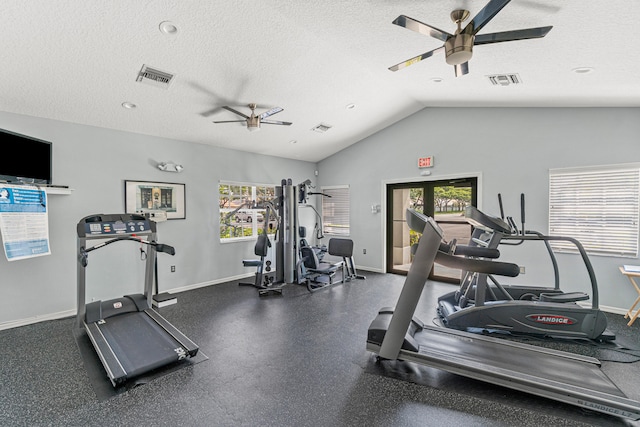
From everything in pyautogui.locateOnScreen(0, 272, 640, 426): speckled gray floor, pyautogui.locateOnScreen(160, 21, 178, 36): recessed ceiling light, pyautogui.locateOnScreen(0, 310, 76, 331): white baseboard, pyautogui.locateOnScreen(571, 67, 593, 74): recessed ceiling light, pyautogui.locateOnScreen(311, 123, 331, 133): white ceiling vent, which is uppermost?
pyautogui.locateOnScreen(160, 21, 178, 36): recessed ceiling light

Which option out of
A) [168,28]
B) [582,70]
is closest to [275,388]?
[168,28]

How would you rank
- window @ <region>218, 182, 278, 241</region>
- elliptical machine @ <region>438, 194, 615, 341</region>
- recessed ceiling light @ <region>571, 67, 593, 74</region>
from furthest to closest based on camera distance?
window @ <region>218, 182, 278, 241</region>
elliptical machine @ <region>438, 194, 615, 341</region>
recessed ceiling light @ <region>571, 67, 593, 74</region>

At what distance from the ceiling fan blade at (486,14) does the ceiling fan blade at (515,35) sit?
0.09 metres

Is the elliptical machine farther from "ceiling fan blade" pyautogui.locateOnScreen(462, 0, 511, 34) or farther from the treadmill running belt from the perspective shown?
the treadmill running belt

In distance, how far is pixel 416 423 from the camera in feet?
6.28

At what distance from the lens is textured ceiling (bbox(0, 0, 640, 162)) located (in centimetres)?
230

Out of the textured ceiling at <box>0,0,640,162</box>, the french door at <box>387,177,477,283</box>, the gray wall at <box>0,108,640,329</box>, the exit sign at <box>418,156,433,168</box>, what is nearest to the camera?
the textured ceiling at <box>0,0,640,162</box>

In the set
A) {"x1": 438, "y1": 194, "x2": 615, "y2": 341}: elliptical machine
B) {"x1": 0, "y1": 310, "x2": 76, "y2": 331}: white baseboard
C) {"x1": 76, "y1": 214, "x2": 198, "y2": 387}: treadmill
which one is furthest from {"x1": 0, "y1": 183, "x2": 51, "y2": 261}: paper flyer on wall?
{"x1": 438, "y1": 194, "x2": 615, "y2": 341}: elliptical machine

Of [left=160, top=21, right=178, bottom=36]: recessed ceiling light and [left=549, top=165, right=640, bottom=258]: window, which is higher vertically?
[left=160, top=21, right=178, bottom=36]: recessed ceiling light

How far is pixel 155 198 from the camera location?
4.67 m

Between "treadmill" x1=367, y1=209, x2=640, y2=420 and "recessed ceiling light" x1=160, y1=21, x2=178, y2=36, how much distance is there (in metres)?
2.80

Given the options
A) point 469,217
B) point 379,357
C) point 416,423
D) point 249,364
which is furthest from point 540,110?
point 249,364

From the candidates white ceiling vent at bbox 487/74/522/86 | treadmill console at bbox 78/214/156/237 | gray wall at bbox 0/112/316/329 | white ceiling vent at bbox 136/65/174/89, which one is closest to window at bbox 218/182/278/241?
gray wall at bbox 0/112/316/329

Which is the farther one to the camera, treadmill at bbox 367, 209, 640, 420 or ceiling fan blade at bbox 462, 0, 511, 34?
treadmill at bbox 367, 209, 640, 420
